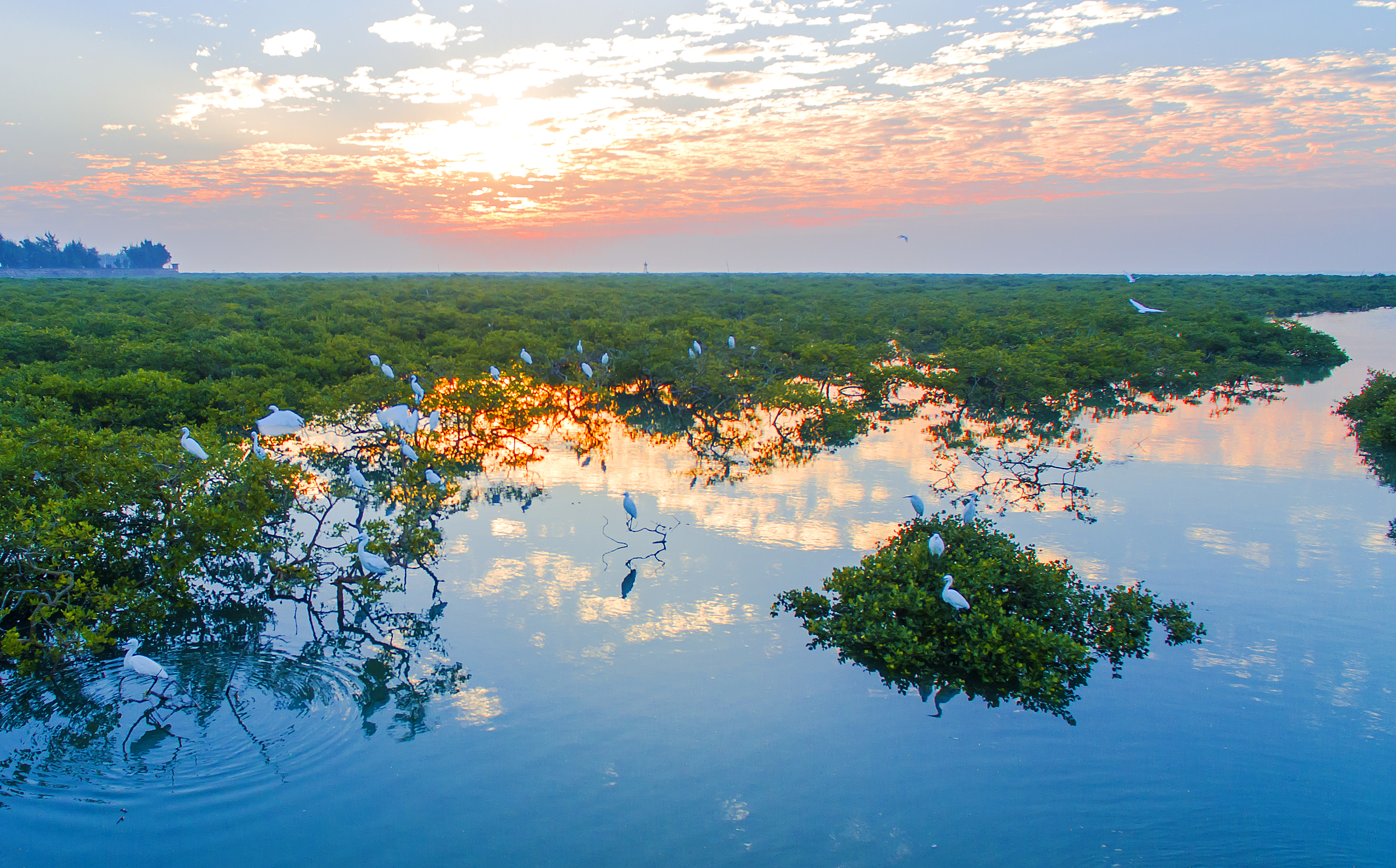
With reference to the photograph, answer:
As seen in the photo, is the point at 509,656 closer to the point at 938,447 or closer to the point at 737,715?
the point at 737,715

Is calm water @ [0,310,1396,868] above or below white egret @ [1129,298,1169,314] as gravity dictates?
below

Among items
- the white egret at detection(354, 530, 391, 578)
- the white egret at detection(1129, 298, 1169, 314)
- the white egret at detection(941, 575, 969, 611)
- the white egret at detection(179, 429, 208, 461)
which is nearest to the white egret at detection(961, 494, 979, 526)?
the white egret at detection(941, 575, 969, 611)

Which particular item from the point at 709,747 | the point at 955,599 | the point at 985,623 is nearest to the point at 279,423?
the point at 709,747

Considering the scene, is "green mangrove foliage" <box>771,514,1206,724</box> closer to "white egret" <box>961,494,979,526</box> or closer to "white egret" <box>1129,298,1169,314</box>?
"white egret" <box>961,494,979,526</box>

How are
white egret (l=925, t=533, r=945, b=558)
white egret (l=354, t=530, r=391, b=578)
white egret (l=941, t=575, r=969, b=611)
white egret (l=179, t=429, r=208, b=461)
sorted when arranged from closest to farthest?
white egret (l=941, t=575, r=969, b=611), white egret (l=925, t=533, r=945, b=558), white egret (l=354, t=530, r=391, b=578), white egret (l=179, t=429, r=208, b=461)

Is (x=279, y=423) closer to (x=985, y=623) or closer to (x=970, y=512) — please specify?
(x=970, y=512)

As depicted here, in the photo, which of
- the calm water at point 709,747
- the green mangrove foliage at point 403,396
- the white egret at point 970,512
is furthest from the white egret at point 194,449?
the white egret at point 970,512
